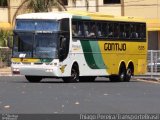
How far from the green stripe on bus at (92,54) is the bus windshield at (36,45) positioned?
2.05m

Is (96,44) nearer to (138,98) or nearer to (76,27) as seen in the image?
(76,27)

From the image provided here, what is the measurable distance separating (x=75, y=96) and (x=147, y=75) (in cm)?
1835

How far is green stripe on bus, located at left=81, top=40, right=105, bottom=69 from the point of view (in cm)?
3534

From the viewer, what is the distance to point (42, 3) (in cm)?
5512

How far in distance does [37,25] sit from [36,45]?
1020mm

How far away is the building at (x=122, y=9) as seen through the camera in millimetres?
66062

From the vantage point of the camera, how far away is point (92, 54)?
3597cm

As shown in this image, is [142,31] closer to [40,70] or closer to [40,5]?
[40,70]

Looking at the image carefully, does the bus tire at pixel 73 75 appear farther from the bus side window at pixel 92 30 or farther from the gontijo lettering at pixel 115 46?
the gontijo lettering at pixel 115 46

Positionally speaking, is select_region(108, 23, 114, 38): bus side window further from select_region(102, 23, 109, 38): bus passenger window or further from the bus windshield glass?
the bus windshield glass

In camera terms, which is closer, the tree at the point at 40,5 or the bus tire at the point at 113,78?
the bus tire at the point at 113,78

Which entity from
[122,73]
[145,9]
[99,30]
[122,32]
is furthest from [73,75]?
[145,9]

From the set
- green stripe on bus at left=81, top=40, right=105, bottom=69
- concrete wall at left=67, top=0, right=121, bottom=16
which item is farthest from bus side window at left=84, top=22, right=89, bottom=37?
concrete wall at left=67, top=0, right=121, bottom=16

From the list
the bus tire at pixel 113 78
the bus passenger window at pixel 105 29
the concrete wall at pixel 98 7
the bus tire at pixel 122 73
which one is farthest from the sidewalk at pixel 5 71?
the concrete wall at pixel 98 7
